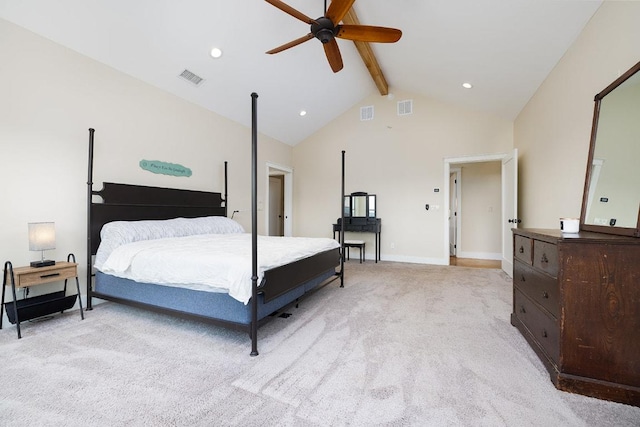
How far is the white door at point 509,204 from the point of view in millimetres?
4469

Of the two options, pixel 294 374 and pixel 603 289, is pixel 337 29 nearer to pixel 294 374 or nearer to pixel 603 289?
pixel 603 289

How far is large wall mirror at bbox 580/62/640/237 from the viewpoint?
5.92 ft

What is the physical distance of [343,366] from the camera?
1.92 m

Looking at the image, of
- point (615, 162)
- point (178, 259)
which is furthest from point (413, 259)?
point (178, 259)

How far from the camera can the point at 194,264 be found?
2.34m

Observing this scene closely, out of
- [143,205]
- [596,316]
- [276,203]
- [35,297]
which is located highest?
[276,203]

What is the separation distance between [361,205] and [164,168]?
158 inches

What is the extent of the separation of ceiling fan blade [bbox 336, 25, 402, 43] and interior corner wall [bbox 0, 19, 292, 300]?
111 inches

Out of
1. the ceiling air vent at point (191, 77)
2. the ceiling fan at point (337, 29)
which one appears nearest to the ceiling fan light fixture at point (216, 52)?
the ceiling air vent at point (191, 77)

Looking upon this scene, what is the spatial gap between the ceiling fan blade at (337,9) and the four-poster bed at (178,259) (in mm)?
1059

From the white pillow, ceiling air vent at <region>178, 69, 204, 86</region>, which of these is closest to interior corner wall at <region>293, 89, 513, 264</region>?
the white pillow

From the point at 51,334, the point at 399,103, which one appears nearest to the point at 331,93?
the point at 399,103

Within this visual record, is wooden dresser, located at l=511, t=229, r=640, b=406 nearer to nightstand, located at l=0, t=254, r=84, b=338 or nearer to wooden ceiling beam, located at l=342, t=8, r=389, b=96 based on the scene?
wooden ceiling beam, located at l=342, t=8, r=389, b=96

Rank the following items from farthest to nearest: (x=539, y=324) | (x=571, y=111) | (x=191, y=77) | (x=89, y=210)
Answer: (x=191, y=77) < (x=89, y=210) < (x=571, y=111) < (x=539, y=324)
